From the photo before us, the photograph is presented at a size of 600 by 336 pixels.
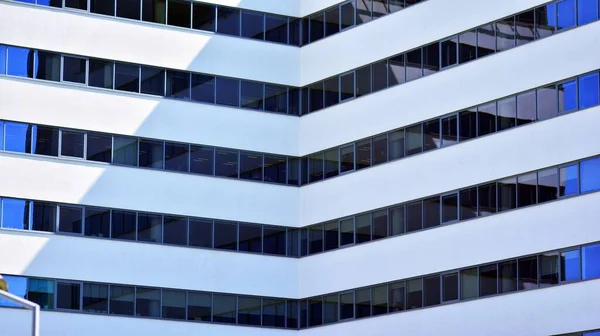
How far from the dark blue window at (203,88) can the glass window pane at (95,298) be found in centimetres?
829

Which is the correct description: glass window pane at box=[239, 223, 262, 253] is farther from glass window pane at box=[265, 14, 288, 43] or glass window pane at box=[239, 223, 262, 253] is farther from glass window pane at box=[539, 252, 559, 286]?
glass window pane at box=[539, 252, 559, 286]

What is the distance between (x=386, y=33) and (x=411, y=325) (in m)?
10.8

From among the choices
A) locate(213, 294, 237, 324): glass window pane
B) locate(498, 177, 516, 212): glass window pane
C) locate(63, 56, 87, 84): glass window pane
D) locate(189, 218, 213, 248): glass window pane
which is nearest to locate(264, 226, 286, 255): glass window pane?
locate(189, 218, 213, 248): glass window pane

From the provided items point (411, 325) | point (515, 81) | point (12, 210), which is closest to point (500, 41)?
point (515, 81)

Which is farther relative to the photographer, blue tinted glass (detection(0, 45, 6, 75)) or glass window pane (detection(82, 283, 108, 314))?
blue tinted glass (detection(0, 45, 6, 75))

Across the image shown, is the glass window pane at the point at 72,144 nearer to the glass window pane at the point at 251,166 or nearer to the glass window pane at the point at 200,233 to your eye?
the glass window pane at the point at 200,233

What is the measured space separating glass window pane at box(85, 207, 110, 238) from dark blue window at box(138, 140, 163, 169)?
97.6 inches

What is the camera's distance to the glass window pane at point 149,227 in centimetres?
4966

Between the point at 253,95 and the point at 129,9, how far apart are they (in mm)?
5951

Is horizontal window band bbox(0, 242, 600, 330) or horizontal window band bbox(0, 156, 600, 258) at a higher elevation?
horizontal window band bbox(0, 156, 600, 258)

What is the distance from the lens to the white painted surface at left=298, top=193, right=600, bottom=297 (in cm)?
4072

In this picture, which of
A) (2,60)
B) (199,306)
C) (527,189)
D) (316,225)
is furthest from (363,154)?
(2,60)

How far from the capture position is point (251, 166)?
52531 millimetres

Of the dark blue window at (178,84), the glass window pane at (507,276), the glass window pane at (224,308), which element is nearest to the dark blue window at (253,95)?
the dark blue window at (178,84)
